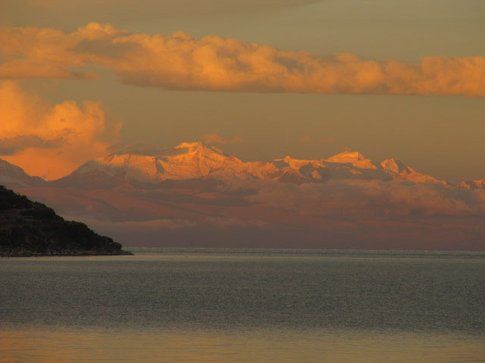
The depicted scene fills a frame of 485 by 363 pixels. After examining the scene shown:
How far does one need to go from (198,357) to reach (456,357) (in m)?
16.0

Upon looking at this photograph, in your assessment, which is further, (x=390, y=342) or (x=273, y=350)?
(x=390, y=342)

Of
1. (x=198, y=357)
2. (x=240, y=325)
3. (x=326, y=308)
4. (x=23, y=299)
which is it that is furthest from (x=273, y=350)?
(x=23, y=299)

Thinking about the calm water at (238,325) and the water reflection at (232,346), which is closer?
the water reflection at (232,346)

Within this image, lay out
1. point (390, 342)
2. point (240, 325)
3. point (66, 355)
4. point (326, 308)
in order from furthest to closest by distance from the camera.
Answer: point (326, 308) → point (240, 325) → point (390, 342) → point (66, 355)

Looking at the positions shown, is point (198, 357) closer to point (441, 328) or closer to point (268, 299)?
point (441, 328)

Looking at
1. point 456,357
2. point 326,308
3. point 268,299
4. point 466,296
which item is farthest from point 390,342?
point 466,296

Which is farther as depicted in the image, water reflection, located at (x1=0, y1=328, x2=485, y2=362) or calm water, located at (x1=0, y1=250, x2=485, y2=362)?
calm water, located at (x1=0, y1=250, x2=485, y2=362)

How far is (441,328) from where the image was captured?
88250mm


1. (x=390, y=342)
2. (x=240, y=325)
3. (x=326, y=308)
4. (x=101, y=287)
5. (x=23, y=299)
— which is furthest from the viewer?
(x=101, y=287)

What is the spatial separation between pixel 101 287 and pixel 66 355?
92327 mm

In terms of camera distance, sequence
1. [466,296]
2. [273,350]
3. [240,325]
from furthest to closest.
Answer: [466,296]
[240,325]
[273,350]

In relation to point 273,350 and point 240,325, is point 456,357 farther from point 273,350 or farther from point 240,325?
point 240,325

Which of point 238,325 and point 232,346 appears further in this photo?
point 238,325

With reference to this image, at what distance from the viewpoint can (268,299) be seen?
130250mm
